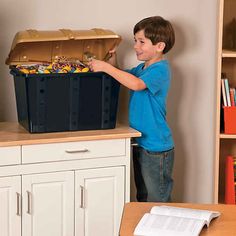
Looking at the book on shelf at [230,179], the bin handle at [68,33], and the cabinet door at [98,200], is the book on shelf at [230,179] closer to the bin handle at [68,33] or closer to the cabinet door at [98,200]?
the cabinet door at [98,200]

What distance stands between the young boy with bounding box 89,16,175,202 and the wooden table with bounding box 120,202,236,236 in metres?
0.87

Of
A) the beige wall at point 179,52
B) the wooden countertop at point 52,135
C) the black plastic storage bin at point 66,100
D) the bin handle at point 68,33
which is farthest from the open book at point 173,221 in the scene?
the beige wall at point 179,52

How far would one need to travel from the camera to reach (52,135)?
2.89m

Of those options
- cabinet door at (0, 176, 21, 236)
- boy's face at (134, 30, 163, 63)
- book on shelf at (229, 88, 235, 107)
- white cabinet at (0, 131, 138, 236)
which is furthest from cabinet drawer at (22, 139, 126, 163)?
book on shelf at (229, 88, 235, 107)

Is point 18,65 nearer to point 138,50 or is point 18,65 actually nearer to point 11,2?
point 11,2

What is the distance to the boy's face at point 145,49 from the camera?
3094mm

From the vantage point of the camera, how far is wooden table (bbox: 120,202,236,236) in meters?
1.97

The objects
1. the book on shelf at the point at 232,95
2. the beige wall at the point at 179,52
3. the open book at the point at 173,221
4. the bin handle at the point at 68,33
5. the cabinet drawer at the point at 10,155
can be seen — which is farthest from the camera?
the book on shelf at the point at 232,95

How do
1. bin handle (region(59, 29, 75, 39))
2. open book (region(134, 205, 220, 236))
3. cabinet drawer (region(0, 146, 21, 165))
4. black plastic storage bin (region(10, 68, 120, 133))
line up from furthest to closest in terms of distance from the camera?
bin handle (region(59, 29, 75, 39)) → black plastic storage bin (region(10, 68, 120, 133)) → cabinet drawer (region(0, 146, 21, 165)) → open book (region(134, 205, 220, 236))

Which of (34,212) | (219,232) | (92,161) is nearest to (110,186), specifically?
(92,161)

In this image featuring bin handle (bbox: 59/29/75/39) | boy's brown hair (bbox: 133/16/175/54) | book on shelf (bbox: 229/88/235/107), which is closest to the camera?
bin handle (bbox: 59/29/75/39)

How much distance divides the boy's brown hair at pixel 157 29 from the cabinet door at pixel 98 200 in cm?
69

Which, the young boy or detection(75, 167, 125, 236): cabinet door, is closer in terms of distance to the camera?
detection(75, 167, 125, 236): cabinet door

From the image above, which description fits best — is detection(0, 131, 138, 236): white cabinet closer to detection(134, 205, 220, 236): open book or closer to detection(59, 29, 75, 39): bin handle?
detection(59, 29, 75, 39): bin handle
